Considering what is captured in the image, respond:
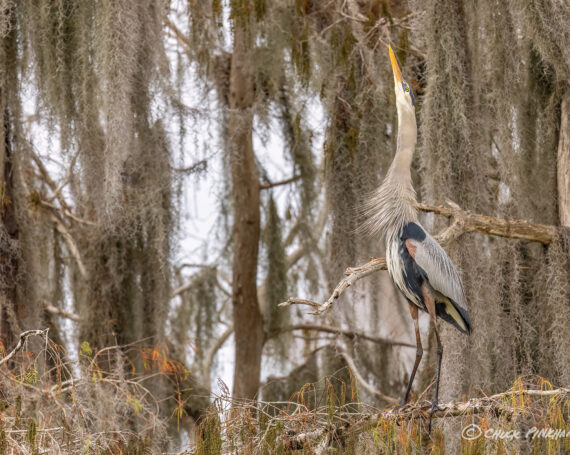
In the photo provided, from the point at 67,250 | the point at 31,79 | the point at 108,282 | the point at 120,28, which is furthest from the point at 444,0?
the point at 67,250

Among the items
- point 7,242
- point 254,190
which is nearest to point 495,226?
point 7,242

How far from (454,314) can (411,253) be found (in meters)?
0.37

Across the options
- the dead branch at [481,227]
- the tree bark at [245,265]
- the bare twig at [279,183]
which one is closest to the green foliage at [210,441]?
the dead branch at [481,227]

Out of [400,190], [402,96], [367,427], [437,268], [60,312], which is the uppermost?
[402,96]

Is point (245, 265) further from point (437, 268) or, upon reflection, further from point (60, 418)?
point (60, 418)

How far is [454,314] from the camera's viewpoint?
4.36m

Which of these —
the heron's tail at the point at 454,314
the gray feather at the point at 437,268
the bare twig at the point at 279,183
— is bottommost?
the heron's tail at the point at 454,314

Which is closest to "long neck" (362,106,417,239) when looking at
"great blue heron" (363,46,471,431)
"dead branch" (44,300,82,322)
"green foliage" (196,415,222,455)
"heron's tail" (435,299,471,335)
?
"great blue heron" (363,46,471,431)

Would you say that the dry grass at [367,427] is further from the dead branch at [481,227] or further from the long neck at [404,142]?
the long neck at [404,142]

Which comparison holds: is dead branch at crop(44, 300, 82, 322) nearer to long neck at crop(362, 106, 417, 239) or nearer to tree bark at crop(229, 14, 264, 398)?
tree bark at crop(229, 14, 264, 398)

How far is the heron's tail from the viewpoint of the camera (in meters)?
4.28

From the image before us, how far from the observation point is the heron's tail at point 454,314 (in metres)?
4.28

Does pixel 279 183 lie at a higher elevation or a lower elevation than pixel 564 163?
higher

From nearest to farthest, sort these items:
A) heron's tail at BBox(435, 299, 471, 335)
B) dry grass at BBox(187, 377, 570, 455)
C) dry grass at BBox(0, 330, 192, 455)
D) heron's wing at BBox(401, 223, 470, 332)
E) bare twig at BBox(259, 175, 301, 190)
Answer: dry grass at BBox(187, 377, 570, 455), dry grass at BBox(0, 330, 192, 455), heron's wing at BBox(401, 223, 470, 332), heron's tail at BBox(435, 299, 471, 335), bare twig at BBox(259, 175, 301, 190)
